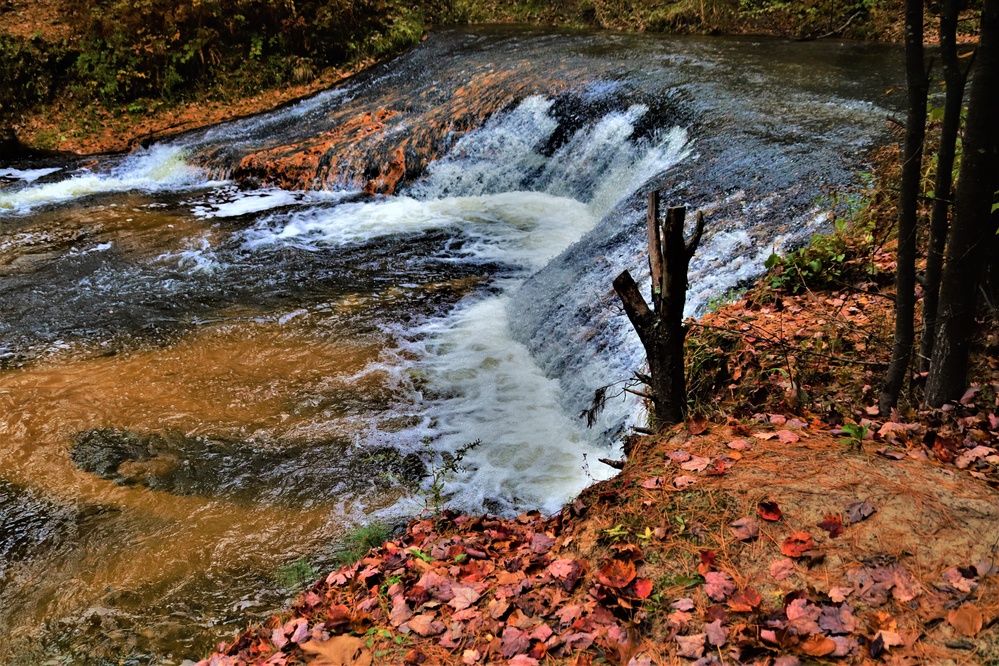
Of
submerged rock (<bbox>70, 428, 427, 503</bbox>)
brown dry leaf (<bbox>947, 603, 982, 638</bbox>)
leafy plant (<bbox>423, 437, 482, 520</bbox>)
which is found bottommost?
leafy plant (<bbox>423, 437, 482, 520</bbox>)

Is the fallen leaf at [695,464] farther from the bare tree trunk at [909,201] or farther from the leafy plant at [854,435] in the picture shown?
the bare tree trunk at [909,201]

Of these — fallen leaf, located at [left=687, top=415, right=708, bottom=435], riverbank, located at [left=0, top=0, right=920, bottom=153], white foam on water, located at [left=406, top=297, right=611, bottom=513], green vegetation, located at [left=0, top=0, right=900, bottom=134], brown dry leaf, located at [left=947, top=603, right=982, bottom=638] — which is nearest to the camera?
brown dry leaf, located at [left=947, top=603, right=982, bottom=638]

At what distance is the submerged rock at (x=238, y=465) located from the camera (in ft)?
16.0

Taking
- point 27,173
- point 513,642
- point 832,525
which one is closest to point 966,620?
point 832,525

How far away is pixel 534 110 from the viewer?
1116 centimetres

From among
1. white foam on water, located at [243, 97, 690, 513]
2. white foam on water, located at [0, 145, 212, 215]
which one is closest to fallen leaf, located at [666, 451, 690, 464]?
white foam on water, located at [243, 97, 690, 513]

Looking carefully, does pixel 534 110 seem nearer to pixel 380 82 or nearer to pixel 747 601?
pixel 380 82

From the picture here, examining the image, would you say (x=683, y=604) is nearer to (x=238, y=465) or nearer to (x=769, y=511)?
(x=769, y=511)

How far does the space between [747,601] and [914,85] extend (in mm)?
2469

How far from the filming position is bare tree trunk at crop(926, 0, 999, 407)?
2.80m

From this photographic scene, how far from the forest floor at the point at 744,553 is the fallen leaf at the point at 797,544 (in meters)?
0.01

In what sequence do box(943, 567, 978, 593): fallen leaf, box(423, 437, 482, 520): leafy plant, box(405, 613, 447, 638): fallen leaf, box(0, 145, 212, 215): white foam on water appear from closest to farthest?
box(943, 567, 978, 593): fallen leaf → box(405, 613, 447, 638): fallen leaf → box(423, 437, 482, 520): leafy plant → box(0, 145, 212, 215): white foam on water

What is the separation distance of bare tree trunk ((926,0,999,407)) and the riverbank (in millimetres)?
13711

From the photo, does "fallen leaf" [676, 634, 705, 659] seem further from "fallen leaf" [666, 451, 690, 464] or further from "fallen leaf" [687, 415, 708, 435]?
"fallen leaf" [687, 415, 708, 435]
